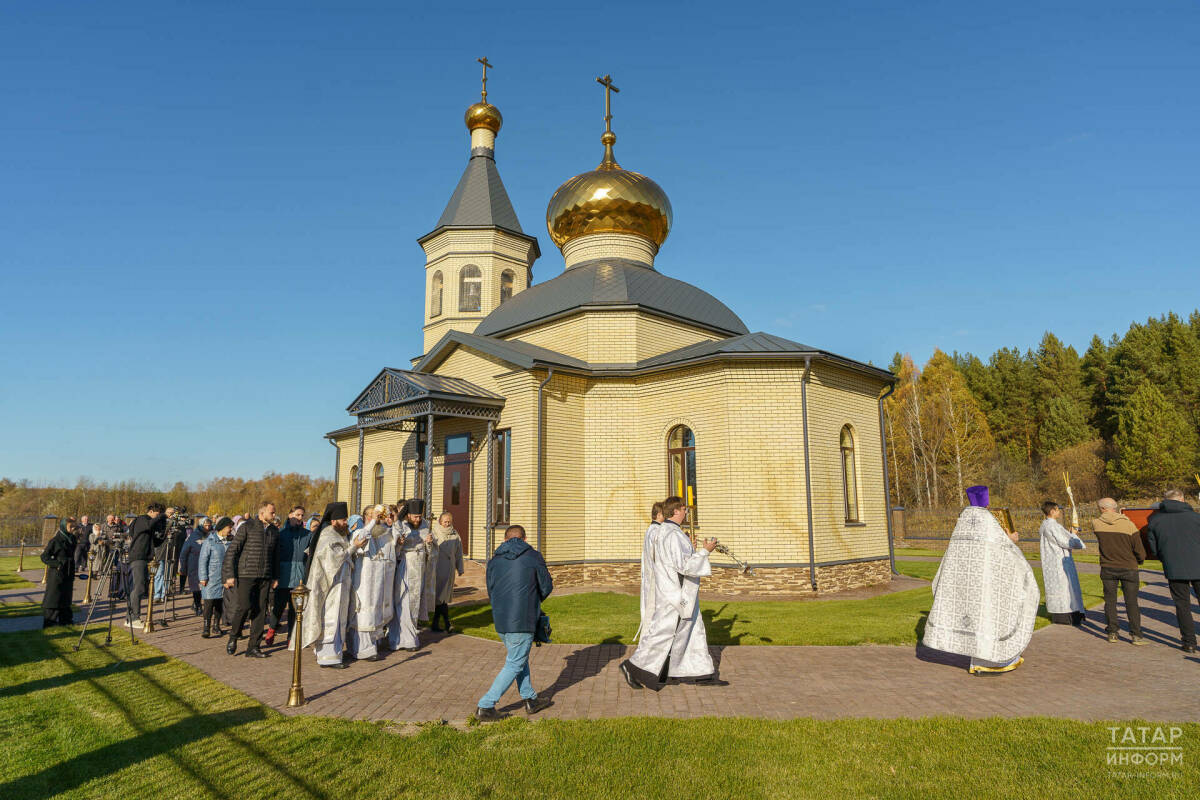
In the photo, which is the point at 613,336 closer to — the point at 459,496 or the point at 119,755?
the point at 459,496

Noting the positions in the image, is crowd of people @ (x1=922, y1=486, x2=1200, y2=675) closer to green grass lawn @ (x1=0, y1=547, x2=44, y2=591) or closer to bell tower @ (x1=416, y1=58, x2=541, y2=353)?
bell tower @ (x1=416, y1=58, x2=541, y2=353)

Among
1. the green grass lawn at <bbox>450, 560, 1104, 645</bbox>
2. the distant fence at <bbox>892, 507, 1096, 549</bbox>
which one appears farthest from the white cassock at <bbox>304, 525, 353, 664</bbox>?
the distant fence at <bbox>892, 507, 1096, 549</bbox>

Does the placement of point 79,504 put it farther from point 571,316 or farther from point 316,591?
point 316,591

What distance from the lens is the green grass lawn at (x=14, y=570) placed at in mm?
17006

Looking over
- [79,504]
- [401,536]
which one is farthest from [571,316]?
[79,504]

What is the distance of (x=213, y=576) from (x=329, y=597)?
10.3ft

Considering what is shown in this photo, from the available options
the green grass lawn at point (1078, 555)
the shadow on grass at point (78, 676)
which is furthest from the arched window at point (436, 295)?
the green grass lawn at point (1078, 555)

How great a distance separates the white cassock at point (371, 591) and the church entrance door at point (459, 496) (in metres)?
7.78

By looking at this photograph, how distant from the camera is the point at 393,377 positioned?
15.8 meters

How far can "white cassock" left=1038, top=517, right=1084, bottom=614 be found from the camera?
9477 millimetres

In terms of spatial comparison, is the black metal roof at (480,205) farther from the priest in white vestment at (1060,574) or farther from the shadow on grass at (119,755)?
the shadow on grass at (119,755)

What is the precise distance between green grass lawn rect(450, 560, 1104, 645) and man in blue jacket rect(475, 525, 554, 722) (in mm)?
3110

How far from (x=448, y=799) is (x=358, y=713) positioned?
2.06 m

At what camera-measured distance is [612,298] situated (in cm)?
1708
